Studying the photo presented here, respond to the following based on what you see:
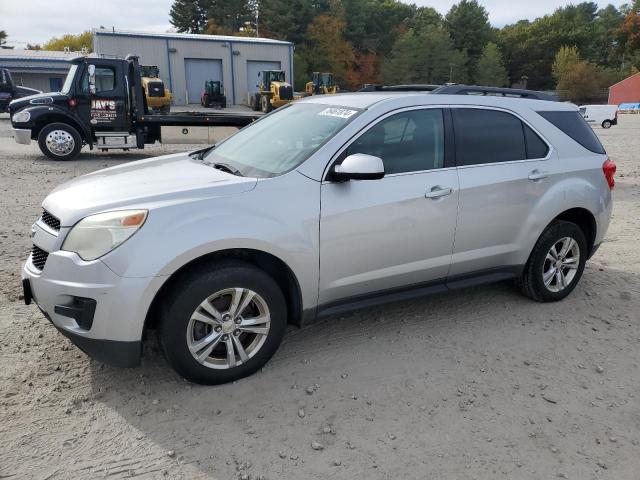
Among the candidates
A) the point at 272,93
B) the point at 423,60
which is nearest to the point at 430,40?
the point at 423,60

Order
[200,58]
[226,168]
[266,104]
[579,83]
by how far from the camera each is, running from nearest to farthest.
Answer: [226,168] → [266,104] → [200,58] → [579,83]

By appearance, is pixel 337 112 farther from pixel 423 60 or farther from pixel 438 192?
pixel 423 60

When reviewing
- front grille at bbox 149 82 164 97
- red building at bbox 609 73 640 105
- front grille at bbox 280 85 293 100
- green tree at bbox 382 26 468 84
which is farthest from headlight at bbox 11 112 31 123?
red building at bbox 609 73 640 105

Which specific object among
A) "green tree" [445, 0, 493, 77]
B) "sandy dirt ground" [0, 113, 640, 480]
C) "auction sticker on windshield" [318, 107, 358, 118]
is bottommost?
"sandy dirt ground" [0, 113, 640, 480]

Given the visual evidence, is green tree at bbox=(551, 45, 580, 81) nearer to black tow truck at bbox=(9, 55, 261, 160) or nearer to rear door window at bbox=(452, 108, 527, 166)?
black tow truck at bbox=(9, 55, 261, 160)

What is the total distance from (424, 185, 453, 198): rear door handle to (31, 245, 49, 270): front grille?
244 cm

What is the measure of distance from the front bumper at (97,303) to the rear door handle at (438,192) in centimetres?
190

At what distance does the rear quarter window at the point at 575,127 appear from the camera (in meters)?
4.53

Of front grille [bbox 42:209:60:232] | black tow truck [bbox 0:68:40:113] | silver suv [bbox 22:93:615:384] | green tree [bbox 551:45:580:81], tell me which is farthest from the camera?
green tree [bbox 551:45:580:81]

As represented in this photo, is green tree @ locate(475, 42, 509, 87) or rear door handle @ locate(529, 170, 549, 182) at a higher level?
green tree @ locate(475, 42, 509, 87)

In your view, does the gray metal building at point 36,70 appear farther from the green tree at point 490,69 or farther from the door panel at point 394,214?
the green tree at point 490,69

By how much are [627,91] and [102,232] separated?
7972 cm

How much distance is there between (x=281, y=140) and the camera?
3.89 m

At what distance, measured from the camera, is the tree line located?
209 feet
